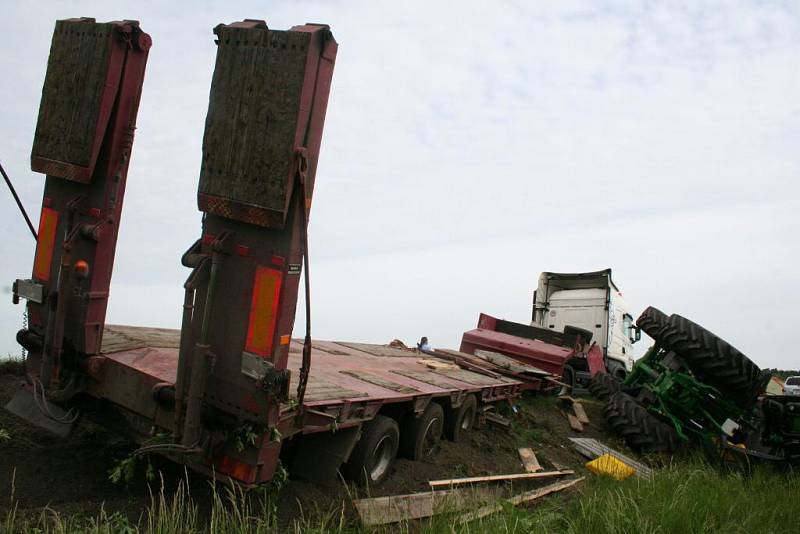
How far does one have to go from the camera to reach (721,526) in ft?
17.1

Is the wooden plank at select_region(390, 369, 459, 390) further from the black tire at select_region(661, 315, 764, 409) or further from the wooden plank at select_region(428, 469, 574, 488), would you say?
the black tire at select_region(661, 315, 764, 409)

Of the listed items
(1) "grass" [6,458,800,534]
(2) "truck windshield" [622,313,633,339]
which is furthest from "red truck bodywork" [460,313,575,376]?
(1) "grass" [6,458,800,534]

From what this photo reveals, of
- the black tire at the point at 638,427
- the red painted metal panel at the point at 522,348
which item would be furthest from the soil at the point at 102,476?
the red painted metal panel at the point at 522,348

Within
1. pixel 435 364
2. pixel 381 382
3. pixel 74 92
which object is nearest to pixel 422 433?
pixel 381 382

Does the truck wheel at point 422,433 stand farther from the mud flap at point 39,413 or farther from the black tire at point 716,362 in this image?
the black tire at point 716,362

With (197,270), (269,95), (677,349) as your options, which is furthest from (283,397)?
(677,349)

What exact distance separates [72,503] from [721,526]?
4.92 metres

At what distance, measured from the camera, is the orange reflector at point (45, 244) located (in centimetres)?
582

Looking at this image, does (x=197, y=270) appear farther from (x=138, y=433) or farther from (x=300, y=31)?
(x=300, y=31)

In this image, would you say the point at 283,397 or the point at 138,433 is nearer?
the point at 283,397

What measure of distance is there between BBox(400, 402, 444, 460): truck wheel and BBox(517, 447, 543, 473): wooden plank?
5.52ft

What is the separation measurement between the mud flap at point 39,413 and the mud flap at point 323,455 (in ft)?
6.39

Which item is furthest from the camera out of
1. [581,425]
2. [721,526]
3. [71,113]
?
[581,425]

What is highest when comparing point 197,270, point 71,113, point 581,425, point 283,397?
point 71,113
